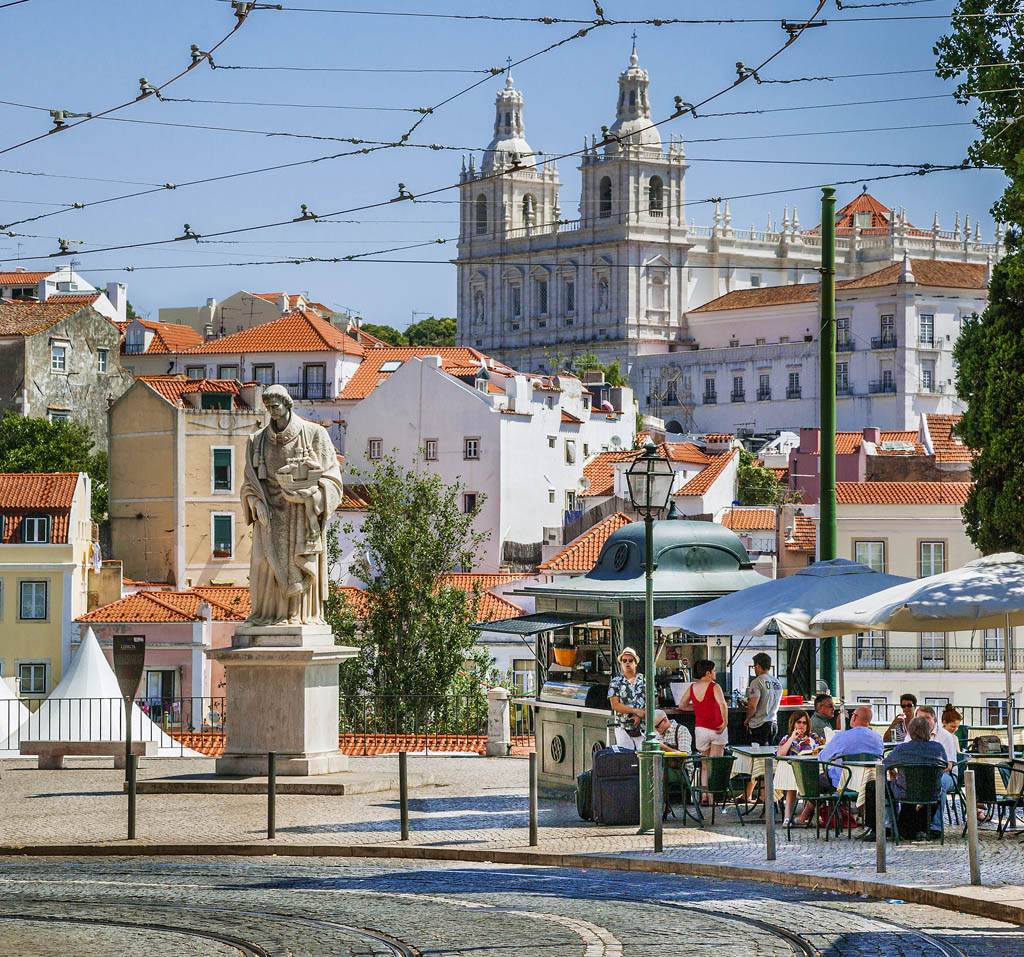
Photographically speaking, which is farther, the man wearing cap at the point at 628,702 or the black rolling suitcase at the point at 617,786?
the man wearing cap at the point at 628,702

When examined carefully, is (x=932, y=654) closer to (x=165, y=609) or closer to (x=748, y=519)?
(x=748, y=519)

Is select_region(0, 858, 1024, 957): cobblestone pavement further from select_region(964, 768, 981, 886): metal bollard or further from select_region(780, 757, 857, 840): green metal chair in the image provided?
select_region(780, 757, 857, 840): green metal chair

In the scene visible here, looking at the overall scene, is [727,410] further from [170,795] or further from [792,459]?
[170,795]

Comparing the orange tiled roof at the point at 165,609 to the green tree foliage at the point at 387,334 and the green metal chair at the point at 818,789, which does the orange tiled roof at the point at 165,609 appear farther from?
the green tree foliage at the point at 387,334

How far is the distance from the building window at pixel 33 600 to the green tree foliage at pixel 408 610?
18820 mm

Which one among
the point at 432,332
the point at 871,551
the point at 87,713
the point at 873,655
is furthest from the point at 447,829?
the point at 432,332

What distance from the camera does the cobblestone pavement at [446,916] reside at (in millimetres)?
9891

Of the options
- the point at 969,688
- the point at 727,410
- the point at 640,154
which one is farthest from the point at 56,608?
the point at 640,154

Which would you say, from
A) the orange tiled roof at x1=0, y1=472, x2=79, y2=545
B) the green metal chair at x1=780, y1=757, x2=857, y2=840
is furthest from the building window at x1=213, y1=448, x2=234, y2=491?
the green metal chair at x1=780, y1=757, x2=857, y2=840

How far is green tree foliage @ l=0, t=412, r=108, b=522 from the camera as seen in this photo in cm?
7794

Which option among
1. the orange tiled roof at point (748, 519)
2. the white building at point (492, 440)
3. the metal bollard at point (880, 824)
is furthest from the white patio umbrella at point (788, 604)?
the white building at point (492, 440)

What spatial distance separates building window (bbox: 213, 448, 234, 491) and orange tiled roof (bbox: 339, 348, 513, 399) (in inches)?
621

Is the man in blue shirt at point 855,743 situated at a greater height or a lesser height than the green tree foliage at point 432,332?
lesser

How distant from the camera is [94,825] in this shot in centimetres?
1614
